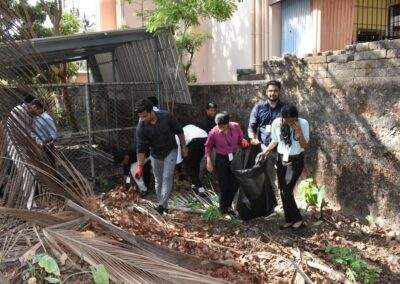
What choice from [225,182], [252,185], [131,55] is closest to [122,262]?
[252,185]

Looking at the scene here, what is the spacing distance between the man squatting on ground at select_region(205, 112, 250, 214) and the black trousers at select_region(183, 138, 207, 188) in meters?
1.20

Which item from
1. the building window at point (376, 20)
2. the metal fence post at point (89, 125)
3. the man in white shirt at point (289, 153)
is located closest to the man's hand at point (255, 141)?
the man in white shirt at point (289, 153)

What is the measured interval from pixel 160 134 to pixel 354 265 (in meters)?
2.74

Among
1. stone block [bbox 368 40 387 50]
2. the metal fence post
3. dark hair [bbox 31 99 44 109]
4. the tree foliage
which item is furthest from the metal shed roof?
stone block [bbox 368 40 387 50]

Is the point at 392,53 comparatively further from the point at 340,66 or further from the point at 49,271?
the point at 49,271

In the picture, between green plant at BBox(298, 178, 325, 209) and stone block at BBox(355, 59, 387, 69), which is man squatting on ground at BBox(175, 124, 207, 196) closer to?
green plant at BBox(298, 178, 325, 209)

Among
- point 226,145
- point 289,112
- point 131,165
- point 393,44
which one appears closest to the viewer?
point 393,44

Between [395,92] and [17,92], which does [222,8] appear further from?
[17,92]

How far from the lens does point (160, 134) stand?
5711 mm

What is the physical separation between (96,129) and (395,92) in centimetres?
524

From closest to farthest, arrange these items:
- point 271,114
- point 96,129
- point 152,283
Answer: point 152,283 → point 271,114 → point 96,129

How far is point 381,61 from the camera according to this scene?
491 centimetres

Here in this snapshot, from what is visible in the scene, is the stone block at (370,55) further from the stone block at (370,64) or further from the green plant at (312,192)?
the green plant at (312,192)

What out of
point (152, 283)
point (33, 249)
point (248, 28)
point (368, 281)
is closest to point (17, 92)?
point (33, 249)
